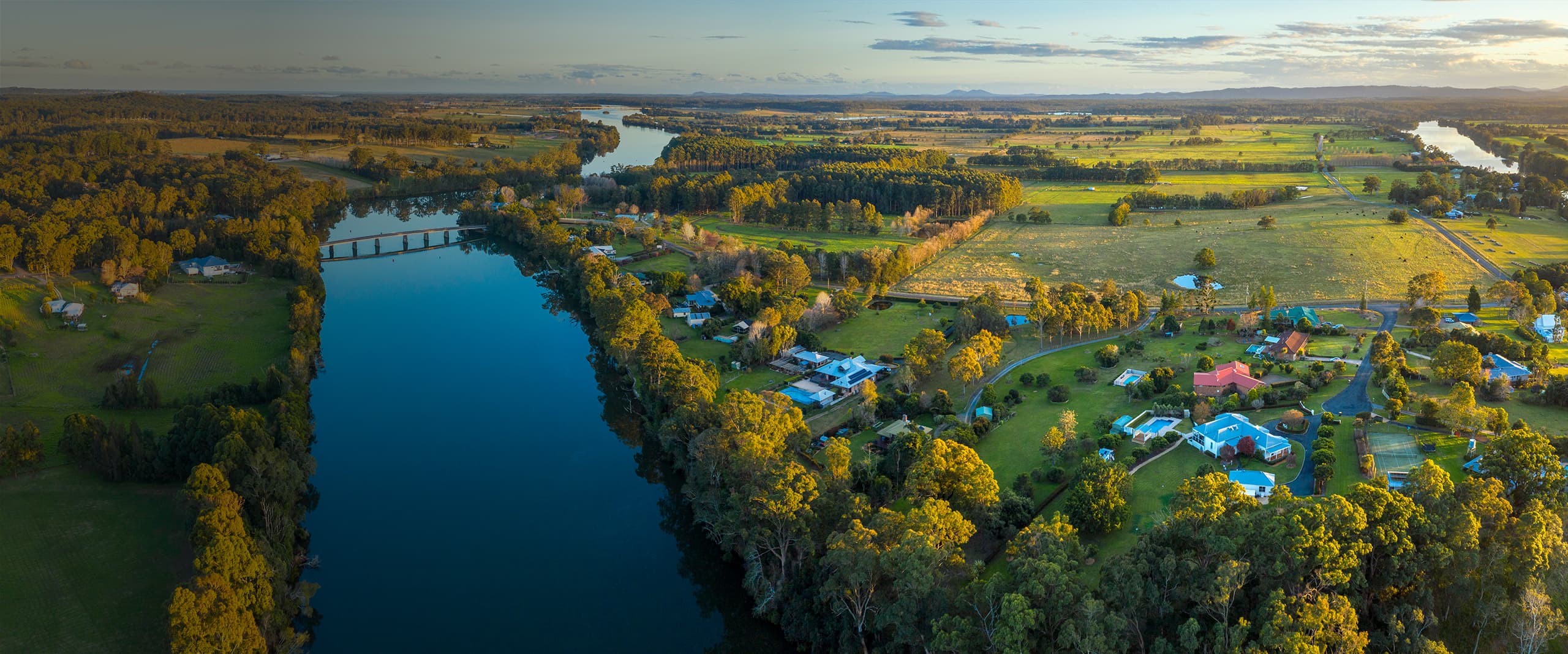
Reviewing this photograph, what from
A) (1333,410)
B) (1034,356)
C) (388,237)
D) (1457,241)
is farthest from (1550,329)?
(388,237)

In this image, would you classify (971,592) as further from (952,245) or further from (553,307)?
(952,245)

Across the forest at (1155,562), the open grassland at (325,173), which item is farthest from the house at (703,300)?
the open grassland at (325,173)

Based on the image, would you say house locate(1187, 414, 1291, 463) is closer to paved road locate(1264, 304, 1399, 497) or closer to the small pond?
paved road locate(1264, 304, 1399, 497)

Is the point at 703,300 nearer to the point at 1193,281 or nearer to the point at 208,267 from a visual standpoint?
the point at 1193,281

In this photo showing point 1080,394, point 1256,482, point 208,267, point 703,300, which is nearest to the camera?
point 1256,482

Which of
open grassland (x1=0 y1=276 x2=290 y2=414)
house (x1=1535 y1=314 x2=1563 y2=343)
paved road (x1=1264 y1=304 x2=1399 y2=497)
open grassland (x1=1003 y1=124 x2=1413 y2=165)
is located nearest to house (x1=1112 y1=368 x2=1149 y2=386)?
paved road (x1=1264 y1=304 x2=1399 y2=497)

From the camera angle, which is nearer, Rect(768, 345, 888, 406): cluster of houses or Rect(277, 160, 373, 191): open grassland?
Rect(768, 345, 888, 406): cluster of houses
